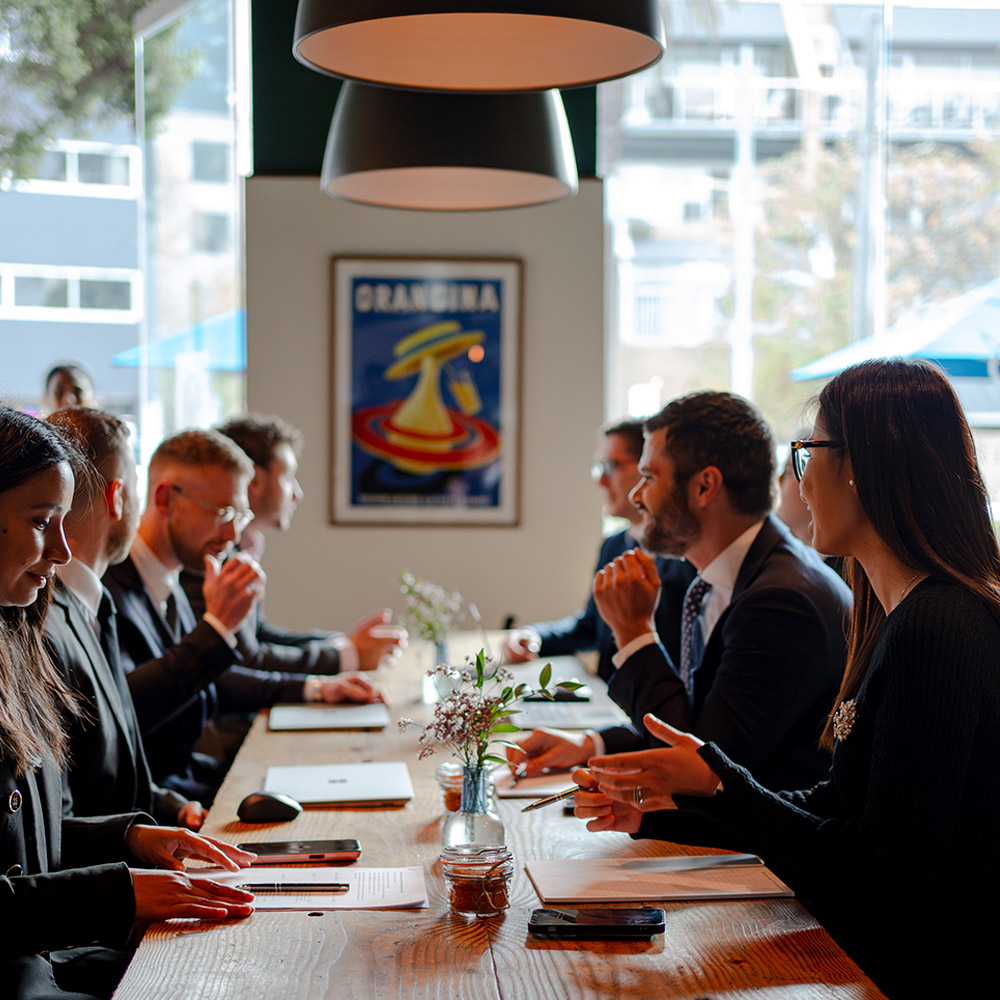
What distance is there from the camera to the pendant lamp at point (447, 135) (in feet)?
8.20

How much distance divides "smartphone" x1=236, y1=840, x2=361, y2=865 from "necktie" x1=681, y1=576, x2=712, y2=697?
104cm

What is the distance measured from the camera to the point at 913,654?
1.51 metres

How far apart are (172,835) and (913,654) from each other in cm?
111

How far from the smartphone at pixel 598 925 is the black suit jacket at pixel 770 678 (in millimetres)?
629

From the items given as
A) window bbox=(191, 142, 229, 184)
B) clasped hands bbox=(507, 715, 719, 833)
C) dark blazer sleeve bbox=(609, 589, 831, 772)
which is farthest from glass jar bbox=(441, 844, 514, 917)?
window bbox=(191, 142, 229, 184)

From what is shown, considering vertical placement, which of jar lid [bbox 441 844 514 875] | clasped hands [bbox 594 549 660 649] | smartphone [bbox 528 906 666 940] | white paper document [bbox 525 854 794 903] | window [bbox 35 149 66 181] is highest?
window [bbox 35 149 66 181]

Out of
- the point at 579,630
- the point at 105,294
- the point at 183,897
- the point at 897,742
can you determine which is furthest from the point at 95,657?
the point at 105,294

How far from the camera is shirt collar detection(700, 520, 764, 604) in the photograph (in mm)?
2434

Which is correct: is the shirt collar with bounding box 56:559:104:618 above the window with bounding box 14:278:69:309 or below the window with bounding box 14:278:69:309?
below

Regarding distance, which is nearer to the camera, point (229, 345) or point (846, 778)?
point (846, 778)

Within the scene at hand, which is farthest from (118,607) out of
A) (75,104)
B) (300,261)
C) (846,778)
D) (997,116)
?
(997,116)

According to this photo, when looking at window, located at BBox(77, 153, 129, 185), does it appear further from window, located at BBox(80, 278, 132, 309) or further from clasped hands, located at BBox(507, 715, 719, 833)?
clasped hands, located at BBox(507, 715, 719, 833)

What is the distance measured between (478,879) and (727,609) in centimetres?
93

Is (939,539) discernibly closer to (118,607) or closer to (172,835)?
(172,835)
